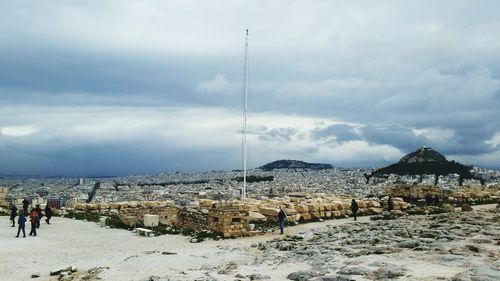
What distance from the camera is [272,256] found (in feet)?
56.4

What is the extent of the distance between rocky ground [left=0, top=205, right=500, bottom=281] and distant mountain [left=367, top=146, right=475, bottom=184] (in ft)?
138

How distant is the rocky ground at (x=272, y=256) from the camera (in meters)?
13.1

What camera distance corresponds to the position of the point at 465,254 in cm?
1459

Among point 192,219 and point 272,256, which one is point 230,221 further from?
point 272,256

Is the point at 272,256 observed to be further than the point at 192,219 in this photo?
No

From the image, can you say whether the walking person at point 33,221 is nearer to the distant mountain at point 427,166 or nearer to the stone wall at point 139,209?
the stone wall at point 139,209

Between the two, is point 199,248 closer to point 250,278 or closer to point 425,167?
point 250,278

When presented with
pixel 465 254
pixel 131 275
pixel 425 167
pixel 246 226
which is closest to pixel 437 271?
pixel 465 254

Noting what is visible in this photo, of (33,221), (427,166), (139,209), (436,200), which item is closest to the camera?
(33,221)

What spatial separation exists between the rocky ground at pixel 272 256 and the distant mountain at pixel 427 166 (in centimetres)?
4214

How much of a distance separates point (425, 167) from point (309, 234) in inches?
1854

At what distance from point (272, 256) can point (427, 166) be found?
177ft

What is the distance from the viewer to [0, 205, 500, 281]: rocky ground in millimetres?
13109

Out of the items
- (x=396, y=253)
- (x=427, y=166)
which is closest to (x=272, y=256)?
(x=396, y=253)
